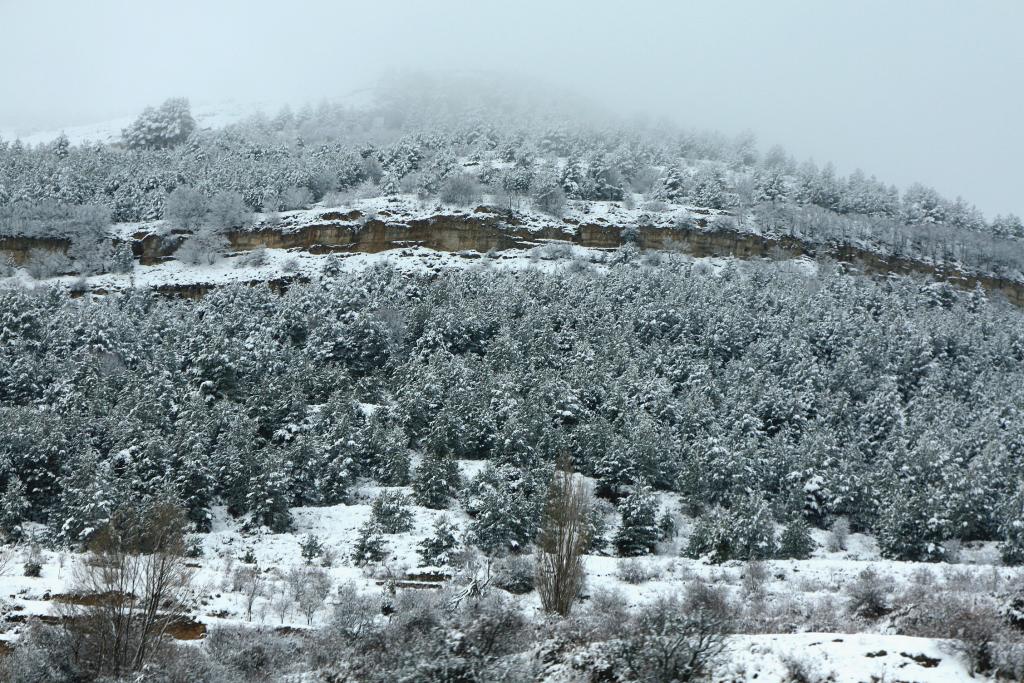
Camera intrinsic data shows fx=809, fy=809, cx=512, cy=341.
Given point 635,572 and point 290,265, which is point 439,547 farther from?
point 290,265

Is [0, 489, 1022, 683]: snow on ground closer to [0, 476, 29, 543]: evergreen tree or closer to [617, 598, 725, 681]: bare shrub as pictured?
[617, 598, 725, 681]: bare shrub

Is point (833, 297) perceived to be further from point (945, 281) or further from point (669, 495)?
point (669, 495)

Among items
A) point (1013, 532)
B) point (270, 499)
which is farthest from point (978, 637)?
point (270, 499)

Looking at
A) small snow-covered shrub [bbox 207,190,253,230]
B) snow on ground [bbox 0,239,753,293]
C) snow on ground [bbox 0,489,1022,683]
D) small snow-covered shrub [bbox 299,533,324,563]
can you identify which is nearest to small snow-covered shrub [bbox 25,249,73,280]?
snow on ground [bbox 0,239,753,293]

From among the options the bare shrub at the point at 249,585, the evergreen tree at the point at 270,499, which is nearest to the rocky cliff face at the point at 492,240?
the evergreen tree at the point at 270,499

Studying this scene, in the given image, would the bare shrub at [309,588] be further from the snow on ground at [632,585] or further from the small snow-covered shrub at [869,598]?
the small snow-covered shrub at [869,598]

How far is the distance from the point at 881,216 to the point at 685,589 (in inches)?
5328

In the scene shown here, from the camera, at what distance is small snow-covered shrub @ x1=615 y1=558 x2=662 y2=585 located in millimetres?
36500

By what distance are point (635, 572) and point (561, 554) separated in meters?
9.03

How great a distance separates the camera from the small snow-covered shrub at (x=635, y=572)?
36500 mm

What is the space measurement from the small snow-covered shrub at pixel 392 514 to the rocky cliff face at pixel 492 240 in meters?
78.7

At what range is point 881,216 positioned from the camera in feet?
488

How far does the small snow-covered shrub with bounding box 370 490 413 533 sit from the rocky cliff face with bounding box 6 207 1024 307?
78659 millimetres

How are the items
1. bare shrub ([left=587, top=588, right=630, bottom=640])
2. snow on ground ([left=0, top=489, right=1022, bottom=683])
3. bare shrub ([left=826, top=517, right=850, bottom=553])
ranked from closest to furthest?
snow on ground ([left=0, top=489, right=1022, bottom=683]) → bare shrub ([left=587, top=588, right=630, bottom=640]) → bare shrub ([left=826, top=517, right=850, bottom=553])
